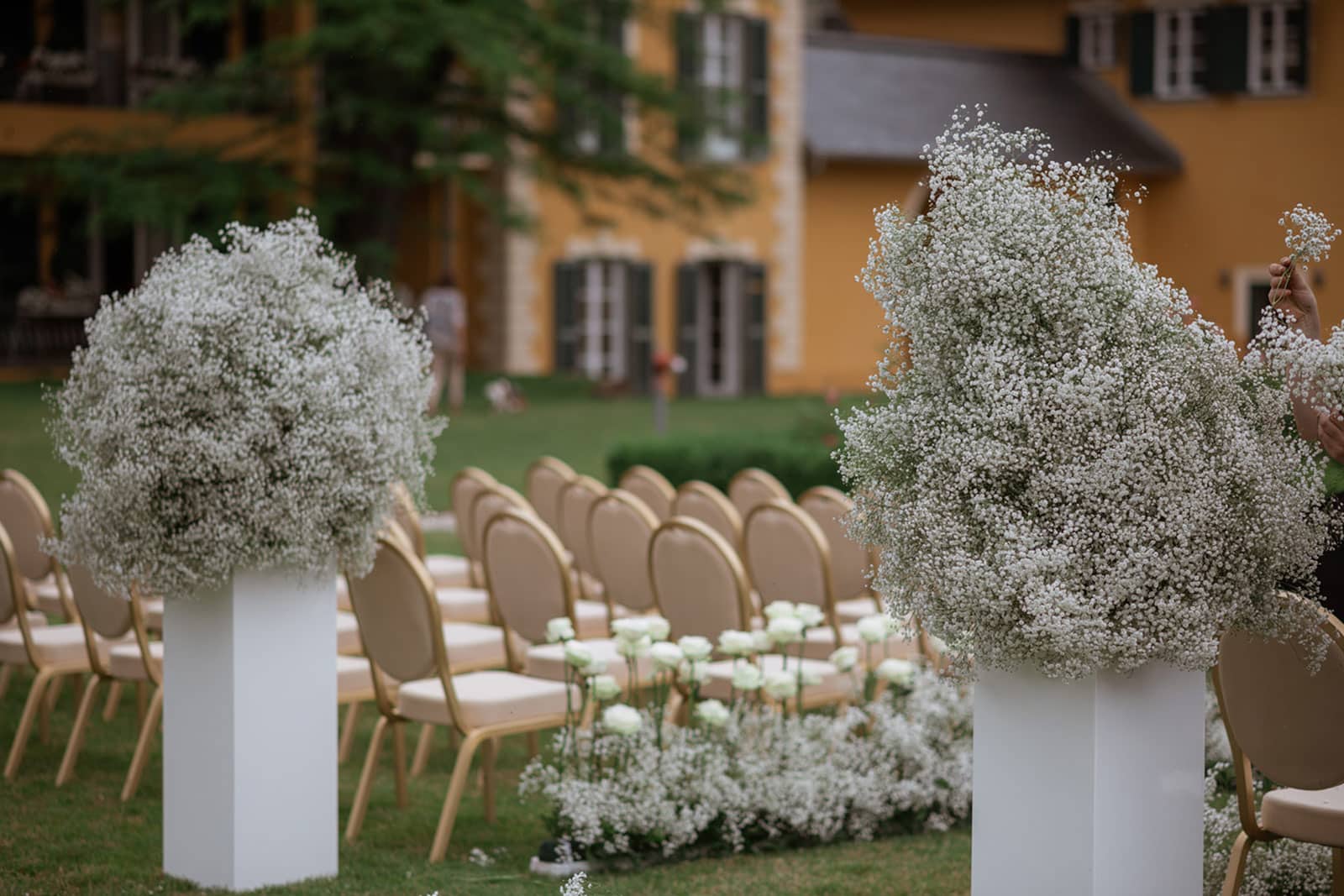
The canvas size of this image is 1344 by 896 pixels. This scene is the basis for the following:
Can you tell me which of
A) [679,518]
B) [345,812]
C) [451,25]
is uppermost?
[451,25]

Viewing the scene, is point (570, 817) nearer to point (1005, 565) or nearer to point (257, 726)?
point (257, 726)

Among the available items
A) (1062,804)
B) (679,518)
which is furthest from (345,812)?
(1062,804)

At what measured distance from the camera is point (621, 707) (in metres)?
4.52

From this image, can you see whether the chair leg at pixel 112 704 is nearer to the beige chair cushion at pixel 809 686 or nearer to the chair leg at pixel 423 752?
the chair leg at pixel 423 752

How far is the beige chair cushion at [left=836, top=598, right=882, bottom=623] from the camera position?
645cm

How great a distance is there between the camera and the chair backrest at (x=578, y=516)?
6.94m

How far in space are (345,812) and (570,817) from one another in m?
0.95

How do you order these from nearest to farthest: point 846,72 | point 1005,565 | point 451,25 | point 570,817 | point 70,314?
point 1005,565, point 570,817, point 451,25, point 70,314, point 846,72

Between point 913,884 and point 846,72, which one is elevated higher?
point 846,72

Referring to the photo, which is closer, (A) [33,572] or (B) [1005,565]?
(B) [1005,565]

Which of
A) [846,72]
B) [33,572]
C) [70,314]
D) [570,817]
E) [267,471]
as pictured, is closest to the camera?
[267,471]

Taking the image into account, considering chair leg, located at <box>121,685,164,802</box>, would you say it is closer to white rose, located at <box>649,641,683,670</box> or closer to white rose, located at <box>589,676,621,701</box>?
white rose, located at <box>589,676,621,701</box>

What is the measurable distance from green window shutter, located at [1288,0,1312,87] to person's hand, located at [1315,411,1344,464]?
77.6 feet

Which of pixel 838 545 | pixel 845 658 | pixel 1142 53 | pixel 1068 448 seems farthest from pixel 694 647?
pixel 1142 53
